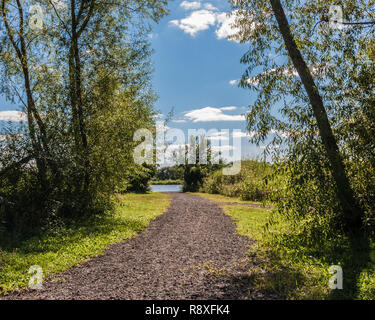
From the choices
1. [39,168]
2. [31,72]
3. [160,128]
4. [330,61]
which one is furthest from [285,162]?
[160,128]

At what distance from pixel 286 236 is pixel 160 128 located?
19.3m

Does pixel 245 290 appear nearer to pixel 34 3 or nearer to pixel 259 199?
pixel 34 3

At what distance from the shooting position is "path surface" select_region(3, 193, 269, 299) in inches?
176

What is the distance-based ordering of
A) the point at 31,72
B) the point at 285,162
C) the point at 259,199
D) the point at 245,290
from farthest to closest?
the point at 259,199
the point at 31,72
the point at 285,162
the point at 245,290

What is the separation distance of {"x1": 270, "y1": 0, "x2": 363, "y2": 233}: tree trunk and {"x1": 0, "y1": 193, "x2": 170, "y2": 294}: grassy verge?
20.1 ft

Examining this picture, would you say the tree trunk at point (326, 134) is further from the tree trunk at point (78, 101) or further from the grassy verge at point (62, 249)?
the tree trunk at point (78, 101)

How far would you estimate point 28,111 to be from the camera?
9914 mm

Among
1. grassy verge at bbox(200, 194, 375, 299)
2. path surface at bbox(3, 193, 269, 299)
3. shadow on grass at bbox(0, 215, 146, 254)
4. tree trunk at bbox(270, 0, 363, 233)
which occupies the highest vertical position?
tree trunk at bbox(270, 0, 363, 233)

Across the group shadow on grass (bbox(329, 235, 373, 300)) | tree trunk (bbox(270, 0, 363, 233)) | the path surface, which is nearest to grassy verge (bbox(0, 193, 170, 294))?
the path surface

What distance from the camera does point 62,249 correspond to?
7188 millimetres

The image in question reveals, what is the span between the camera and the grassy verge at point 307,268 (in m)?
4.33

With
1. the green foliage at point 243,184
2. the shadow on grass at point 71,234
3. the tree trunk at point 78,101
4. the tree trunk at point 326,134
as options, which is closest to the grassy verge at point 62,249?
the shadow on grass at point 71,234

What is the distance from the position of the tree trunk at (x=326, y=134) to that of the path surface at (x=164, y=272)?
269cm

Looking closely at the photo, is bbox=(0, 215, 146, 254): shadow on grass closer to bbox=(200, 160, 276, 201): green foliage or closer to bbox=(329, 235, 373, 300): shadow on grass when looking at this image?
bbox=(329, 235, 373, 300): shadow on grass
